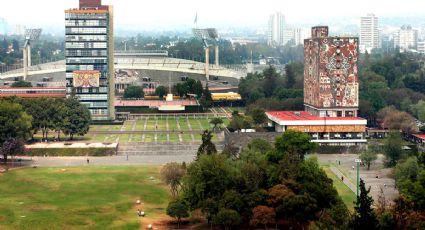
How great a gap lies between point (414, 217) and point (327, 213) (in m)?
3.91

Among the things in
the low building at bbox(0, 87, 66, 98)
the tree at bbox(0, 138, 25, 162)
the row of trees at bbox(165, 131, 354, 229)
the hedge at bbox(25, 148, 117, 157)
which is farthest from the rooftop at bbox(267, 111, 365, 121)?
the row of trees at bbox(165, 131, 354, 229)

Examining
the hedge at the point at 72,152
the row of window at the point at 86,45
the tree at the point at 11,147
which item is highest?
the row of window at the point at 86,45

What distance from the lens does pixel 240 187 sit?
136 feet

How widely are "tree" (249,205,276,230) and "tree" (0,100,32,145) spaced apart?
27234mm

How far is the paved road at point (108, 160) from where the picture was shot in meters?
61.2

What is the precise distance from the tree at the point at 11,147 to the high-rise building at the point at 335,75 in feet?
83.9

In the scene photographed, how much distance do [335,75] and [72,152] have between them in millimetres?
22743

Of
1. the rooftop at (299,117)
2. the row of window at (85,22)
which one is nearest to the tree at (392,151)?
the rooftop at (299,117)

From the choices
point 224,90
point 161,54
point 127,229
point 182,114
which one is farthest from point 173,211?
point 161,54

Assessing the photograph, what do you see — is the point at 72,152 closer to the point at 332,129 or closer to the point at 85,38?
the point at 85,38

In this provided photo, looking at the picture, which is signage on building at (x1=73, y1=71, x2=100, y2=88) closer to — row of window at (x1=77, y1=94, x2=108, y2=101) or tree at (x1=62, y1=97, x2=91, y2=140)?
row of window at (x1=77, y1=94, x2=108, y2=101)

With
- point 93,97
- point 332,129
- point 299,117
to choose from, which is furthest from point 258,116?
point 93,97

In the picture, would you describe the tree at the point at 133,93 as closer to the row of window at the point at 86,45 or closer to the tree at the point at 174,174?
the row of window at the point at 86,45

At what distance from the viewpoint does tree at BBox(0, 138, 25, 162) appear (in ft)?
193
